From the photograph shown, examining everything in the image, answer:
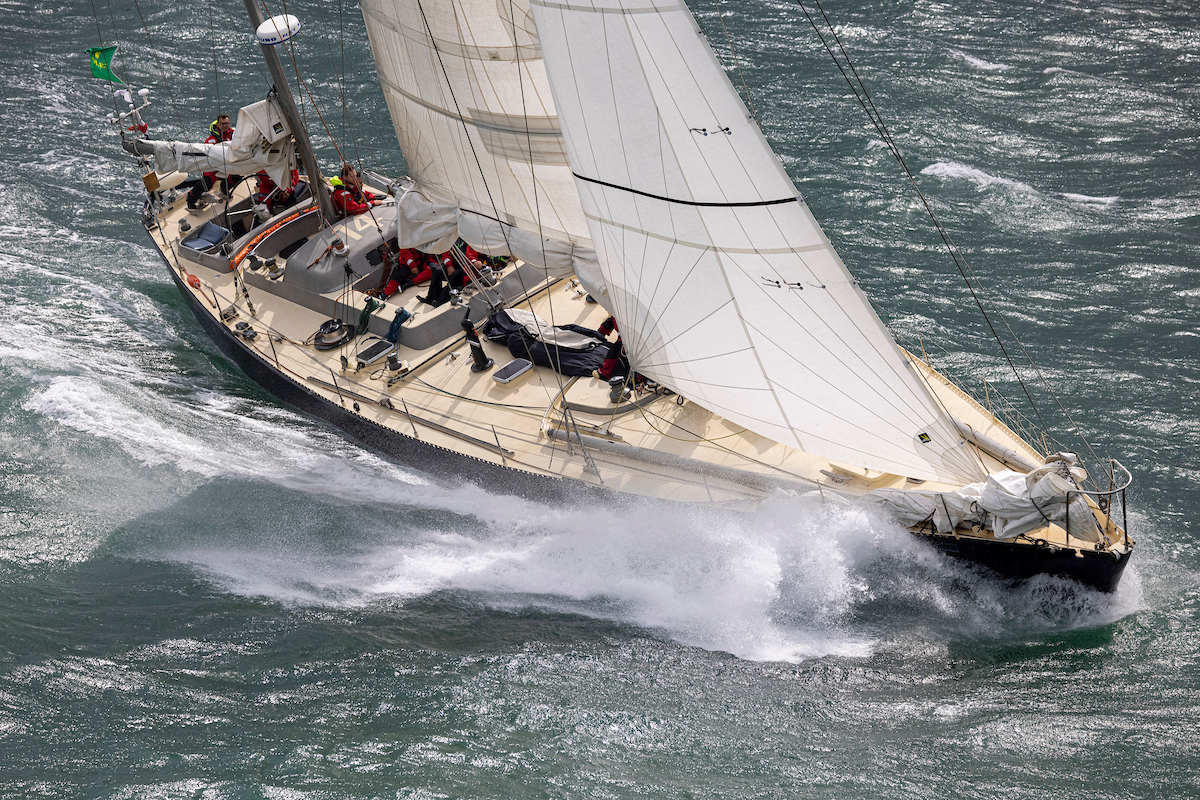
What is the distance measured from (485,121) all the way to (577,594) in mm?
6846

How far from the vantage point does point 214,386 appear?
19188 mm

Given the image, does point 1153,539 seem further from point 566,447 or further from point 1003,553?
point 566,447

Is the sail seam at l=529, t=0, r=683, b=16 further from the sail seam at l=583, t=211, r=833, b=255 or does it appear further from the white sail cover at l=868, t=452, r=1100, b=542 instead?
the white sail cover at l=868, t=452, r=1100, b=542

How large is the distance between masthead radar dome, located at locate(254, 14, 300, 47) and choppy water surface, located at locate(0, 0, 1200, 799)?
6.14m

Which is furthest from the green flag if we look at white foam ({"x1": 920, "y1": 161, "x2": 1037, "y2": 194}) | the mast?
white foam ({"x1": 920, "y1": 161, "x2": 1037, "y2": 194})

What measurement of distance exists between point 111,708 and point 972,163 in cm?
2011

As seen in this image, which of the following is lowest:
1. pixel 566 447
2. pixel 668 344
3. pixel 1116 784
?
pixel 1116 784

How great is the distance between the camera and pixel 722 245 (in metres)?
12.6

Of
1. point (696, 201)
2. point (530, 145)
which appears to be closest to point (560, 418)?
point (530, 145)

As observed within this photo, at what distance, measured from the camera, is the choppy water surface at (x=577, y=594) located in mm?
11727

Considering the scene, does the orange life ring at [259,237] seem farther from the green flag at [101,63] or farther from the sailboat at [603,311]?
the green flag at [101,63]

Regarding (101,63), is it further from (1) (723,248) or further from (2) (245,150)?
(1) (723,248)

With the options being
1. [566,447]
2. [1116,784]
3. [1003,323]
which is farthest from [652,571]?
[1003,323]

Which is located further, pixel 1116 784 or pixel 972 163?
pixel 972 163
